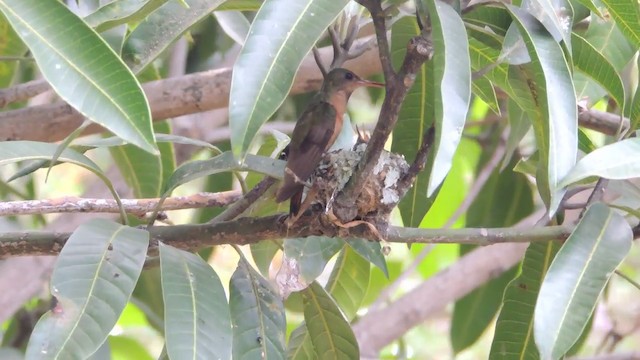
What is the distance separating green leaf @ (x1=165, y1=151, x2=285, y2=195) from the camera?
4.43 ft

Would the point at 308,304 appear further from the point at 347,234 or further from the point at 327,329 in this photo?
the point at 347,234

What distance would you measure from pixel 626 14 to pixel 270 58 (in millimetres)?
585

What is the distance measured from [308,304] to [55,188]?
12.9ft

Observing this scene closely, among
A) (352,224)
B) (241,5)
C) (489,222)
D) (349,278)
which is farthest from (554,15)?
(489,222)

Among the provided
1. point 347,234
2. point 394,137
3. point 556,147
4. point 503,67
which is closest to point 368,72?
point 394,137

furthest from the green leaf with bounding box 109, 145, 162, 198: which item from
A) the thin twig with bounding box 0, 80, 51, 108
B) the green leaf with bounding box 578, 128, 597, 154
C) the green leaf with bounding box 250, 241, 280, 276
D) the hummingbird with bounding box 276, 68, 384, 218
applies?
the green leaf with bounding box 578, 128, 597, 154

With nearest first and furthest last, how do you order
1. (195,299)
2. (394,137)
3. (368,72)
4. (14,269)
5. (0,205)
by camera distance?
(195,299) < (0,205) < (394,137) < (368,72) < (14,269)

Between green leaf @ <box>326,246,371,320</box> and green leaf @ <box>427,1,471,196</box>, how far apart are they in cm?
99

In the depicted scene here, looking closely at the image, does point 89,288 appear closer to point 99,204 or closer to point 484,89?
point 99,204

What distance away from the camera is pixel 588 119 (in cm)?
223

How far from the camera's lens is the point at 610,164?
1113 mm

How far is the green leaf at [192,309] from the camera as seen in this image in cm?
118

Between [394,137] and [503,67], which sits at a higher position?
[503,67]

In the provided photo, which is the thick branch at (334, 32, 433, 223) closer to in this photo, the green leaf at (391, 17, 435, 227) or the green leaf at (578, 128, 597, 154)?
the green leaf at (391, 17, 435, 227)
